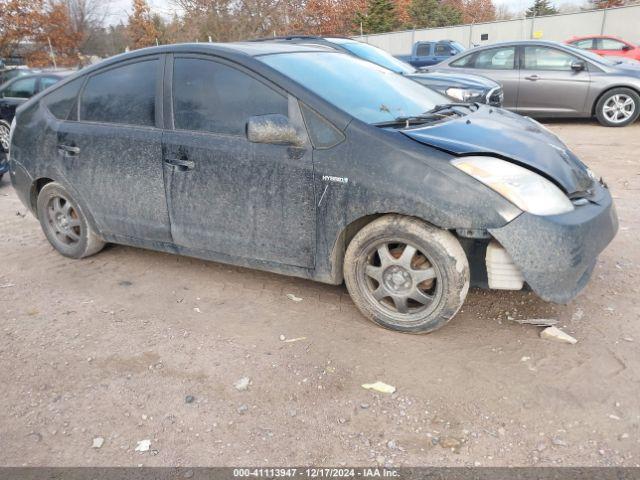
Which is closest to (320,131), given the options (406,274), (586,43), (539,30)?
(406,274)

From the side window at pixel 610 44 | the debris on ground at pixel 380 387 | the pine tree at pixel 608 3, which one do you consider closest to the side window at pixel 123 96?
the debris on ground at pixel 380 387

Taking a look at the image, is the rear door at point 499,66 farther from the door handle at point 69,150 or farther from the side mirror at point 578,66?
the door handle at point 69,150

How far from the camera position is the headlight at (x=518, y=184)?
9.35 feet

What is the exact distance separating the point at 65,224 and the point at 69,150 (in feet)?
2.29

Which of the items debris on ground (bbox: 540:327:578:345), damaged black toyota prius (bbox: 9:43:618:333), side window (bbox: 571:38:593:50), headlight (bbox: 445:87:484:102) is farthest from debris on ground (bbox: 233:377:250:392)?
side window (bbox: 571:38:593:50)

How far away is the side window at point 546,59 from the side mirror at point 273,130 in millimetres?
8459

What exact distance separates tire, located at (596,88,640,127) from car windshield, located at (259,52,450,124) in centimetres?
703

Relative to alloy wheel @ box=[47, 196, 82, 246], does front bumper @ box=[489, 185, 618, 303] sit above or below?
above

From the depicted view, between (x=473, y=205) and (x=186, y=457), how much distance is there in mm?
1873

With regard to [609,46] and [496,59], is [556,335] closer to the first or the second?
[496,59]

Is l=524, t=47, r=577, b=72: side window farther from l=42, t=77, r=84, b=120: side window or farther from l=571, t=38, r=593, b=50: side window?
l=42, t=77, r=84, b=120: side window

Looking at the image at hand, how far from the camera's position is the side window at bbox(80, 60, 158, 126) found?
152 inches

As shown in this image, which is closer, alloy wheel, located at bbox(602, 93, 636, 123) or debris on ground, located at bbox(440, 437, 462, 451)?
debris on ground, located at bbox(440, 437, 462, 451)

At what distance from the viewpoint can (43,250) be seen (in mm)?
4961
